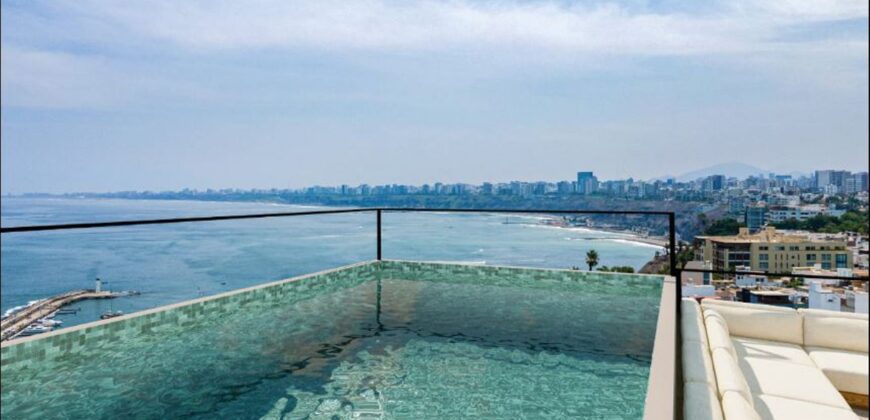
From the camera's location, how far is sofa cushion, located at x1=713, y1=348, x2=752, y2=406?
217cm

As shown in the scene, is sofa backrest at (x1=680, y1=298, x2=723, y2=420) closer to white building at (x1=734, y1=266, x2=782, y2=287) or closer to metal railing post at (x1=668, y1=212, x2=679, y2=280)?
white building at (x1=734, y1=266, x2=782, y2=287)

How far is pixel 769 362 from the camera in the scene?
3213 millimetres

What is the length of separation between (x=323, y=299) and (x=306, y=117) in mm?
17473

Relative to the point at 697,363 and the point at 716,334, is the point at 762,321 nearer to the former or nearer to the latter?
the point at 716,334

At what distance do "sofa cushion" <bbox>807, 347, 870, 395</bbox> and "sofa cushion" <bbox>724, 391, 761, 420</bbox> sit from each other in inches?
61.3

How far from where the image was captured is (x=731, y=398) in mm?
2047

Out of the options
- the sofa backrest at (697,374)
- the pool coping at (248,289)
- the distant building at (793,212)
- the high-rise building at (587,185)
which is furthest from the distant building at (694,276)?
the high-rise building at (587,185)

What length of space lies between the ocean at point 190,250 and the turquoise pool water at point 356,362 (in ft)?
36.8

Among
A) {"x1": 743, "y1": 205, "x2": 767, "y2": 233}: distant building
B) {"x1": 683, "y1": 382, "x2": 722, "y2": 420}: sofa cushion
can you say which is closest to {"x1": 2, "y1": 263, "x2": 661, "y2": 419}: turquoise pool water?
{"x1": 683, "y1": 382, "x2": 722, "y2": 420}: sofa cushion

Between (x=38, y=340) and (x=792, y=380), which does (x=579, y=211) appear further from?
(x=38, y=340)

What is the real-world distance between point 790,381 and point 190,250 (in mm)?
33731

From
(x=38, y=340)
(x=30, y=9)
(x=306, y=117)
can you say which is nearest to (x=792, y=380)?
(x=38, y=340)

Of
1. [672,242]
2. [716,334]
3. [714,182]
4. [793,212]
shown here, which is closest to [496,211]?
[672,242]

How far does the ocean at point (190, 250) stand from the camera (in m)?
20.3
